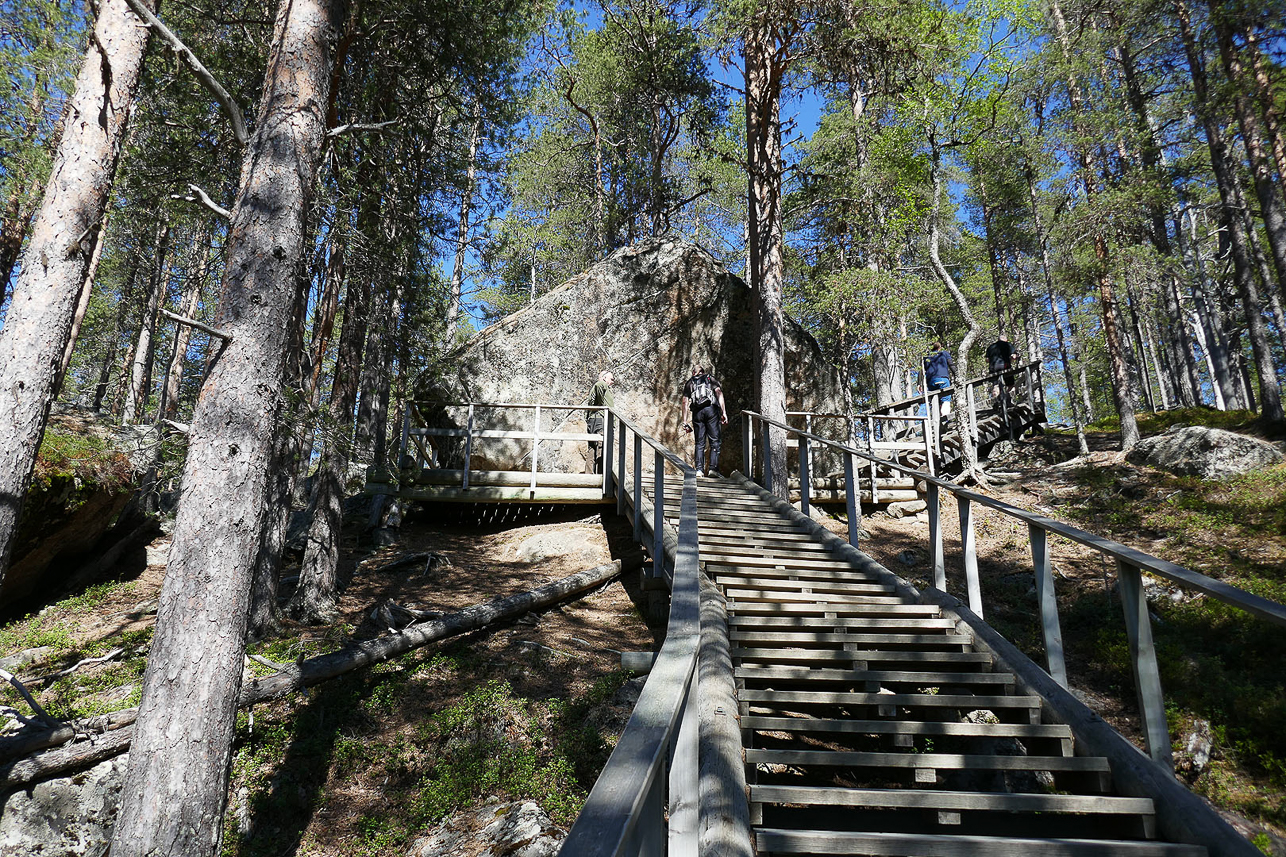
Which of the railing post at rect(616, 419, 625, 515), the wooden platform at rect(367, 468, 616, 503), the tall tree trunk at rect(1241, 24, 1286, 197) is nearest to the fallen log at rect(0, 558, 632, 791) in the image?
the railing post at rect(616, 419, 625, 515)

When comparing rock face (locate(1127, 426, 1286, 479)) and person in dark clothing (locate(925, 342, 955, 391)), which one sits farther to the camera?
person in dark clothing (locate(925, 342, 955, 391))

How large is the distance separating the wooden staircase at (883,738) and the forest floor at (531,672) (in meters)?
1.40

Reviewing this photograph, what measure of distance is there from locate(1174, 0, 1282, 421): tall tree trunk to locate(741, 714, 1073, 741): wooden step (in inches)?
470

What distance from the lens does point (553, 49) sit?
13023mm

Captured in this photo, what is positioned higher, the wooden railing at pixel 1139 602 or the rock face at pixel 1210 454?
the rock face at pixel 1210 454

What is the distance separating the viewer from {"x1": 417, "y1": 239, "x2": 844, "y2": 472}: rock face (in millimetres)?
11375

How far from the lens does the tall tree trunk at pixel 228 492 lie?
314 cm

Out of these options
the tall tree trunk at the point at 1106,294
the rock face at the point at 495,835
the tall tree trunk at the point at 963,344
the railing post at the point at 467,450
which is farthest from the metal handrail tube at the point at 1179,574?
the tall tree trunk at the point at 1106,294

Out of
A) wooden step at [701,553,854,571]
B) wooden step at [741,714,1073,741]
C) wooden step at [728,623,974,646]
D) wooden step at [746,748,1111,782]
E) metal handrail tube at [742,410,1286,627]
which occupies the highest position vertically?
metal handrail tube at [742,410,1286,627]

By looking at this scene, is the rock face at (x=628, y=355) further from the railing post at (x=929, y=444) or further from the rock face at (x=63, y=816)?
the rock face at (x=63, y=816)

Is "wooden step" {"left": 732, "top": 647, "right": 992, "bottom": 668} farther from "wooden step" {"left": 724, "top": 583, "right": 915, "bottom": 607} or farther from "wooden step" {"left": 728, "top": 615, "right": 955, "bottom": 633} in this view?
"wooden step" {"left": 724, "top": 583, "right": 915, "bottom": 607}

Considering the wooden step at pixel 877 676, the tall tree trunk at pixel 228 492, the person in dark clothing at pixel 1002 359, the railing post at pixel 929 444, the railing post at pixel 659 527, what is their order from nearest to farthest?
the tall tree trunk at pixel 228 492
the wooden step at pixel 877 676
the railing post at pixel 659 527
the railing post at pixel 929 444
the person in dark clothing at pixel 1002 359

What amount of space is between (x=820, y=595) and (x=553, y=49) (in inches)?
506

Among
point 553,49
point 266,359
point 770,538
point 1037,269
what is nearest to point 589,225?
point 553,49
